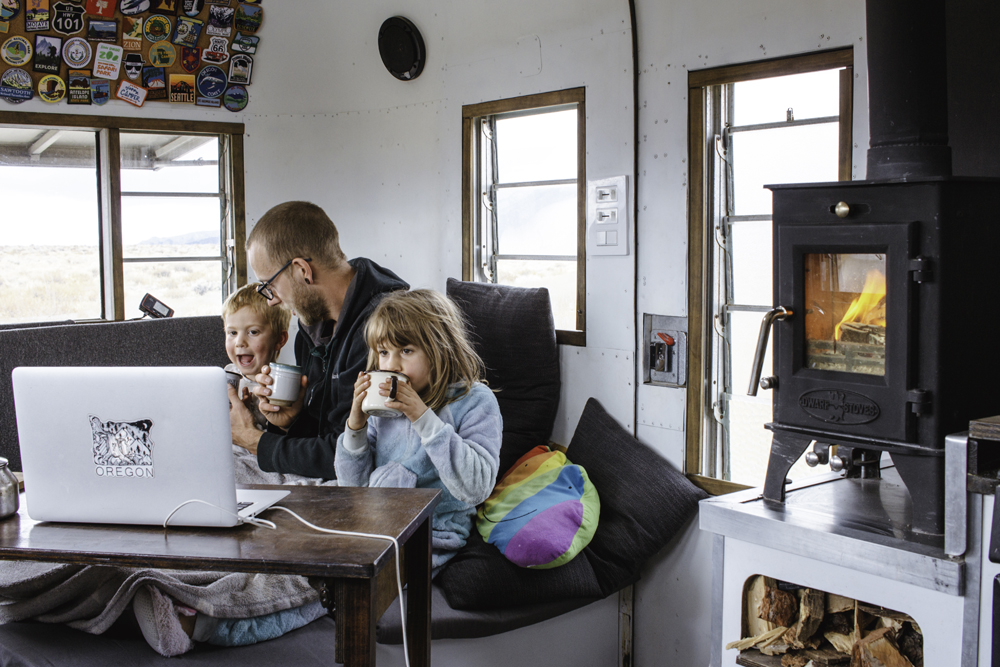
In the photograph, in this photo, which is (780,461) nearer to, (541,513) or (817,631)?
(817,631)

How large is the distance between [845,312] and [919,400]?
0.25 m

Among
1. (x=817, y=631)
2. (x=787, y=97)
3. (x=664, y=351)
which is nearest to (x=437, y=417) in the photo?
(x=817, y=631)

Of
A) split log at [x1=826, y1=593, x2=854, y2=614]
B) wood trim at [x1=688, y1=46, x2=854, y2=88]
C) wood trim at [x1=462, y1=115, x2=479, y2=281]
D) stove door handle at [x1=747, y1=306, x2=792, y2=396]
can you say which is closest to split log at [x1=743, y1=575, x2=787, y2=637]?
split log at [x1=826, y1=593, x2=854, y2=614]

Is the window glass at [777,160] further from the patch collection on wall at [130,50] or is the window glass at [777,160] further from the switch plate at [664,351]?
the patch collection on wall at [130,50]

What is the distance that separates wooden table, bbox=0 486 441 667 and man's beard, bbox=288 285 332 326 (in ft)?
3.65

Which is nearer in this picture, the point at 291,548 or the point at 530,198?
the point at 291,548

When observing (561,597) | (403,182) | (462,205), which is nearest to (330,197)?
(403,182)

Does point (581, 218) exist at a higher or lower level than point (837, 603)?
higher

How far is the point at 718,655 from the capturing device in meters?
1.84

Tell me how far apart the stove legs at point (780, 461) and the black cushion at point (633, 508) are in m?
0.73

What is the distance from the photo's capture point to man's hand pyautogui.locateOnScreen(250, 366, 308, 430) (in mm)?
2373

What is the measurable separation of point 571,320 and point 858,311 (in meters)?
1.50

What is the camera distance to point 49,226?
3783 mm

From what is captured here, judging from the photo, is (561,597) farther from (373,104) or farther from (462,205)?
(373,104)
